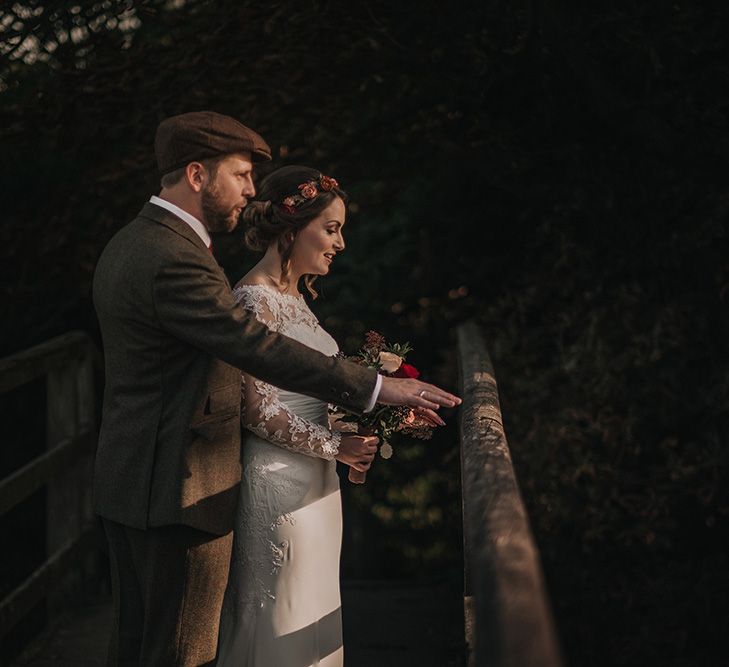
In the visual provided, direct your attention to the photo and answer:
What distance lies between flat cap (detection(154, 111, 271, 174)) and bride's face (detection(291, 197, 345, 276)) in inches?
17.8

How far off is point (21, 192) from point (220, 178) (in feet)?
11.9

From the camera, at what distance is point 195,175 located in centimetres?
322

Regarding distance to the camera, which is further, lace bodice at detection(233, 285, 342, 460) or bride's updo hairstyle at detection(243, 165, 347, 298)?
bride's updo hairstyle at detection(243, 165, 347, 298)

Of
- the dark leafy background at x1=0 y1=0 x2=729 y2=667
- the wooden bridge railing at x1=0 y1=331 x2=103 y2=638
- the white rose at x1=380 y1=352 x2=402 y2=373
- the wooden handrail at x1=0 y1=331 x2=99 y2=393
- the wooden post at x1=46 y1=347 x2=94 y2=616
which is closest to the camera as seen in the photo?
the white rose at x1=380 y1=352 x2=402 y2=373

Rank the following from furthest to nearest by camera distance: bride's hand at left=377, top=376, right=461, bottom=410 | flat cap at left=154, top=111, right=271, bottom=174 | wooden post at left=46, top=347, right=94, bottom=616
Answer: wooden post at left=46, top=347, right=94, bottom=616 → bride's hand at left=377, top=376, right=461, bottom=410 → flat cap at left=154, top=111, right=271, bottom=174

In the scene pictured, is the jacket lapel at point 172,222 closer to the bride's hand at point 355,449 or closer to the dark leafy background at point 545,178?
the bride's hand at point 355,449

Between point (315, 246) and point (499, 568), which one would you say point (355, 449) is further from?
point (499, 568)

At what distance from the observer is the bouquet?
3.61 metres

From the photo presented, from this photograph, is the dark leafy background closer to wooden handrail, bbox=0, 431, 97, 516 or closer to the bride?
wooden handrail, bbox=0, 431, 97, 516

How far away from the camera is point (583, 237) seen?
693 cm

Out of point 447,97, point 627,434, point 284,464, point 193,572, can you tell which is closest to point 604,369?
point 627,434

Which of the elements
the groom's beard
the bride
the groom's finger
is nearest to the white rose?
the bride

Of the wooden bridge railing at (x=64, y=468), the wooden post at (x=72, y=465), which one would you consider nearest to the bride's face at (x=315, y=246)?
the wooden bridge railing at (x=64, y=468)

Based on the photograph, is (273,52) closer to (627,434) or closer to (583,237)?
(583,237)
